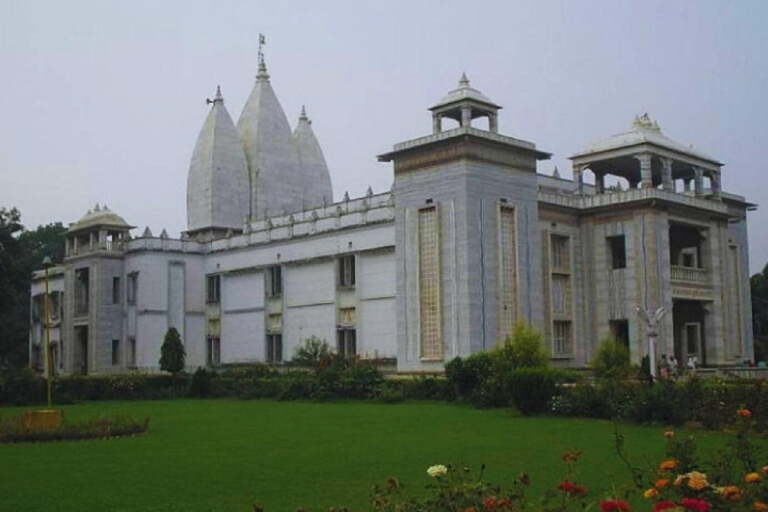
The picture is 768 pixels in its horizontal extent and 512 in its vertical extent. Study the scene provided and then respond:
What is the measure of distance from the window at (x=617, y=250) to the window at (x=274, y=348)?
15.5 metres

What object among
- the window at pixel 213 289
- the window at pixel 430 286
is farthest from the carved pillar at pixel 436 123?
the window at pixel 213 289

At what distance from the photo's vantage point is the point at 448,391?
94.6 ft

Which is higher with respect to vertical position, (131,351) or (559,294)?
(559,294)

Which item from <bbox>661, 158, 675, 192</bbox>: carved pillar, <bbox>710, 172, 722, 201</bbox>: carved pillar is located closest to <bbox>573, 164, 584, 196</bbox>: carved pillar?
<bbox>661, 158, 675, 192</bbox>: carved pillar

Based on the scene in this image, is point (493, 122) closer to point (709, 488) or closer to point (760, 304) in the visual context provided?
point (709, 488)

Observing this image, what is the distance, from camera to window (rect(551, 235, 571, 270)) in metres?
37.2

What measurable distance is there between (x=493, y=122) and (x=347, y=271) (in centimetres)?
924

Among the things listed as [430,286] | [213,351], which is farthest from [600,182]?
[213,351]

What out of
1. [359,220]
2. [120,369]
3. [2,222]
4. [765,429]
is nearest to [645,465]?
[765,429]

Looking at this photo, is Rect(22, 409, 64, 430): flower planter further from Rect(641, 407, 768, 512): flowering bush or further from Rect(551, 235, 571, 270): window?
Rect(551, 235, 571, 270): window

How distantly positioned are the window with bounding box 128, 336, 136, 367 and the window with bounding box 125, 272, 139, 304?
190 centimetres

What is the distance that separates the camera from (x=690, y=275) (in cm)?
3841

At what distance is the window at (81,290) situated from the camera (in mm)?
48594

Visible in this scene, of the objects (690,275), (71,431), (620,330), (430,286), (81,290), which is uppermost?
(81,290)
